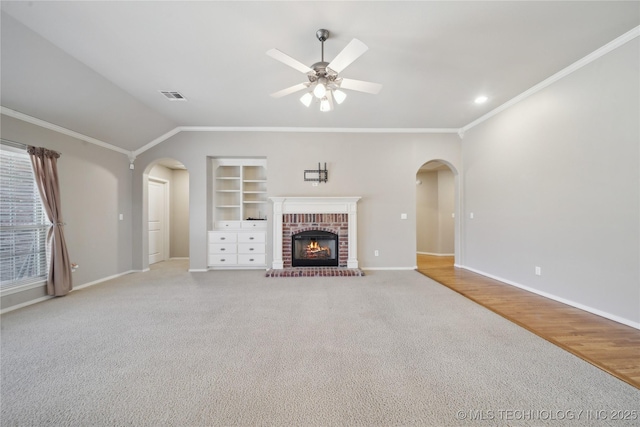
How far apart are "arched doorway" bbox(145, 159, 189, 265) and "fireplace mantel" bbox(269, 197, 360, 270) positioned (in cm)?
328

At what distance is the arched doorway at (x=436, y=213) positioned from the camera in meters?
6.75

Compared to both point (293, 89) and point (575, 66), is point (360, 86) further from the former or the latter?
point (575, 66)

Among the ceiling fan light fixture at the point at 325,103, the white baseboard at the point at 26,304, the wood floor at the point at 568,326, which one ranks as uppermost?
the ceiling fan light fixture at the point at 325,103

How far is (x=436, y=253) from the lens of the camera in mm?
6934

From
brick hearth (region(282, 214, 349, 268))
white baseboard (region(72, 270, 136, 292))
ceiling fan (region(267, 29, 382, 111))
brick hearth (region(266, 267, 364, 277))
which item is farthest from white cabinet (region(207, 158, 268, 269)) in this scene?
ceiling fan (region(267, 29, 382, 111))

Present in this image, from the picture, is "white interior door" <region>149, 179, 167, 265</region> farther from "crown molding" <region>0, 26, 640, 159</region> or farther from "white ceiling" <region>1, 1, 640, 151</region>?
"white ceiling" <region>1, 1, 640, 151</region>

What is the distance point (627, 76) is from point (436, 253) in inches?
202

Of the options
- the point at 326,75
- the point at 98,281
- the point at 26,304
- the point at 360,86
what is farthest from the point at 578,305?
the point at 98,281

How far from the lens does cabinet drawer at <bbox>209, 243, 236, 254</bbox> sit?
5.03 metres

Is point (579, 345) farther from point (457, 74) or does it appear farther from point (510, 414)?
point (457, 74)

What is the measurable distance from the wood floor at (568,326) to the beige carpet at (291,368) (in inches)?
6.1

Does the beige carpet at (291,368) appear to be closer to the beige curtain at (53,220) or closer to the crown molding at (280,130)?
the beige curtain at (53,220)

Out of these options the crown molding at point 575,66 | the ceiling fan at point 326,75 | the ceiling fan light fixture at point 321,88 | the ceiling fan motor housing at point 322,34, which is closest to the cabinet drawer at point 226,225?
the ceiling fan at point 326,75

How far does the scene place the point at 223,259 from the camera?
5035mm
